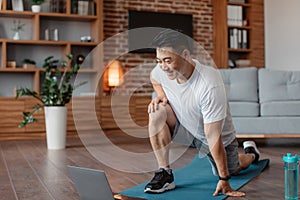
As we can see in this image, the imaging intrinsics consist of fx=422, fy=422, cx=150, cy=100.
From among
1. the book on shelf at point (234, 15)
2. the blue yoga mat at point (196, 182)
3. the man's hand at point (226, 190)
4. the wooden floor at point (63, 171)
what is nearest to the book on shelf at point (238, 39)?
the book on shelf at point (234, 15)

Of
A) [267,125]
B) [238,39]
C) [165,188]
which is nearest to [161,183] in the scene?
[165,188]

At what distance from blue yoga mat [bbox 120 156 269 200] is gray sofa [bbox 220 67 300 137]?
3.50 ft

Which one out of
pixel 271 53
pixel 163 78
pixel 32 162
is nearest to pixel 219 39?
pixel 271 53

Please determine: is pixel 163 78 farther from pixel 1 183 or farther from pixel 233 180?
pixel 1 183

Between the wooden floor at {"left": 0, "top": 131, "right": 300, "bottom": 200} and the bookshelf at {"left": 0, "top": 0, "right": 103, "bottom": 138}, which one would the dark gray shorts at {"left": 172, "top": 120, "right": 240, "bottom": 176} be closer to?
the wooden floor at {"left": 0, "top": 131, "right": 300, "bottom": 200}

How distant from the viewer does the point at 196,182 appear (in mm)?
2391

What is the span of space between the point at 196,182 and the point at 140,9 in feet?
13.4

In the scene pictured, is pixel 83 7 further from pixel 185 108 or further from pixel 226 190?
pixel 226 190

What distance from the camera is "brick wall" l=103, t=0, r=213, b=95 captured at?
5.88m

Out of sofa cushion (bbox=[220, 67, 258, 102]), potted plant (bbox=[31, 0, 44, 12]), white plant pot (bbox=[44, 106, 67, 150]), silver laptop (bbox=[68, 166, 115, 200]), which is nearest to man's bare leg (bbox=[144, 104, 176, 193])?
silver laptop (bbox=[68, 166, 115, 200])

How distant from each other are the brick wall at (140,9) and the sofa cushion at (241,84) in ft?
4.60

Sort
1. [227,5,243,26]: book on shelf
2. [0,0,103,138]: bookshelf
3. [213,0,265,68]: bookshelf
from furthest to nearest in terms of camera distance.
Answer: [227,5,243,26]: book on shelf → [213,0,265,68]: bookshelf → [0,0,103,138]: bookshelf

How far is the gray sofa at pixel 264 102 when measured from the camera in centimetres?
400

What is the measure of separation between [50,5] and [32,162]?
9.49 ft
